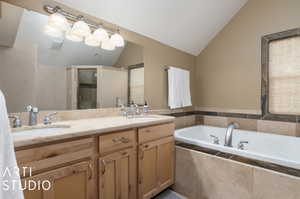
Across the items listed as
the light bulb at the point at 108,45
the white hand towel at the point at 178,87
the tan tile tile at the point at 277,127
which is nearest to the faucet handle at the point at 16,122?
the light bulb at the point at 108,45

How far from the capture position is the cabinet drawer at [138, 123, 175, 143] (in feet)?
4.87

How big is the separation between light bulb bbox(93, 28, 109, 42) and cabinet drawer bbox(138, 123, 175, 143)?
3.60 feet

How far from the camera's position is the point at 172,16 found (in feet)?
6.95

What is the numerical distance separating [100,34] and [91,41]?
13 cm

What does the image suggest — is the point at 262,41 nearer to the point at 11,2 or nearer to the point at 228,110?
the point at 228,110

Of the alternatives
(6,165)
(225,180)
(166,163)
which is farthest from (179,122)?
(6,165)

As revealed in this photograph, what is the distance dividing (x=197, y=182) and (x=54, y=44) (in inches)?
78.4

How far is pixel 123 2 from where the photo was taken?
67.5 inches

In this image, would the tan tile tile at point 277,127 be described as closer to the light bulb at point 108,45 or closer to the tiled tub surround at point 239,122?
the tiled tub surround at point 239,122

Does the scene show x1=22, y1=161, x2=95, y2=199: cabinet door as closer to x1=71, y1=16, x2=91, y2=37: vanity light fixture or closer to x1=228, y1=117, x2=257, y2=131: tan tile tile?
x1=71, y1=16, x2=91, y2=37: vanity light fixture

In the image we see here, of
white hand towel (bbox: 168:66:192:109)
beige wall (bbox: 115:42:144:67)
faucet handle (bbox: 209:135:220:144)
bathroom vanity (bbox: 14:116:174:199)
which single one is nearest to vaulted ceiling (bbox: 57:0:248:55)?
beige wall (bbox: 115:42:144:67)

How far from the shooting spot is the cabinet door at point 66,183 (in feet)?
2.94

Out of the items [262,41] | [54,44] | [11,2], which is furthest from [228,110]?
[11,2]

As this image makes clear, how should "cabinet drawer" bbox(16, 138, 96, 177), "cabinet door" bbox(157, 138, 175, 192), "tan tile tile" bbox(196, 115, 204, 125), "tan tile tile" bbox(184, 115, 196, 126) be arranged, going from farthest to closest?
"tan tile tile" bbox(196, 115, 204, 125) < "tan tile tile" bbox(184, 115, 196, 126) < "cabinet door" bbox(157, 138, 175, 192) < "cabinet drawer" bbox(16, 138, 96, 177)
